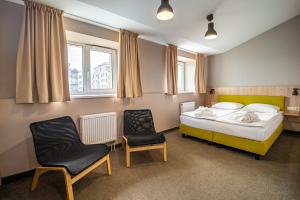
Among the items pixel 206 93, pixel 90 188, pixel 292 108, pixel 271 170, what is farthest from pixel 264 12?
pixel 90 188

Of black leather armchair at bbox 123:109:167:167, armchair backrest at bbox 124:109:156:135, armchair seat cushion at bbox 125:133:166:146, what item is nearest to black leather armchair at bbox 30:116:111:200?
armchair seat cushion at bbox 125:133:166:146

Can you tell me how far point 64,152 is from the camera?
1.91m

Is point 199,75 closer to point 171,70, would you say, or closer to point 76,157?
point 171,70

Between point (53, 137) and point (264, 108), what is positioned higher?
point (264, 108)

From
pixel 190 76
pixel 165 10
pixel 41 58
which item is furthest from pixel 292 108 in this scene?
pixel 41 58

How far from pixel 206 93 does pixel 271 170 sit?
3.42m

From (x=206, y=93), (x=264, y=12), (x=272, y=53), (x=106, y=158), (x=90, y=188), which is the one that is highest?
(x=264, y=12)

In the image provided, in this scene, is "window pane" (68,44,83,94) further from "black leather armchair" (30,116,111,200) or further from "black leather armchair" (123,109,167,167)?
"black leather armchair" (123,109,167,167)

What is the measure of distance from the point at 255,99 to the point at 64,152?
464 centimetres

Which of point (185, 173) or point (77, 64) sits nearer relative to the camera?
point (185, 173)

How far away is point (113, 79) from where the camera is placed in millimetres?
3193

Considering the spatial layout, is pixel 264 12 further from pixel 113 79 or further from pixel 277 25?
pixel 113 79

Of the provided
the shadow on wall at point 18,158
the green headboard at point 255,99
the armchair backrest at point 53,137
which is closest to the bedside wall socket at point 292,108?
the green headboard at point 255,99

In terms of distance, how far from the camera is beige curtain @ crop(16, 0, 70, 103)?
194cm
